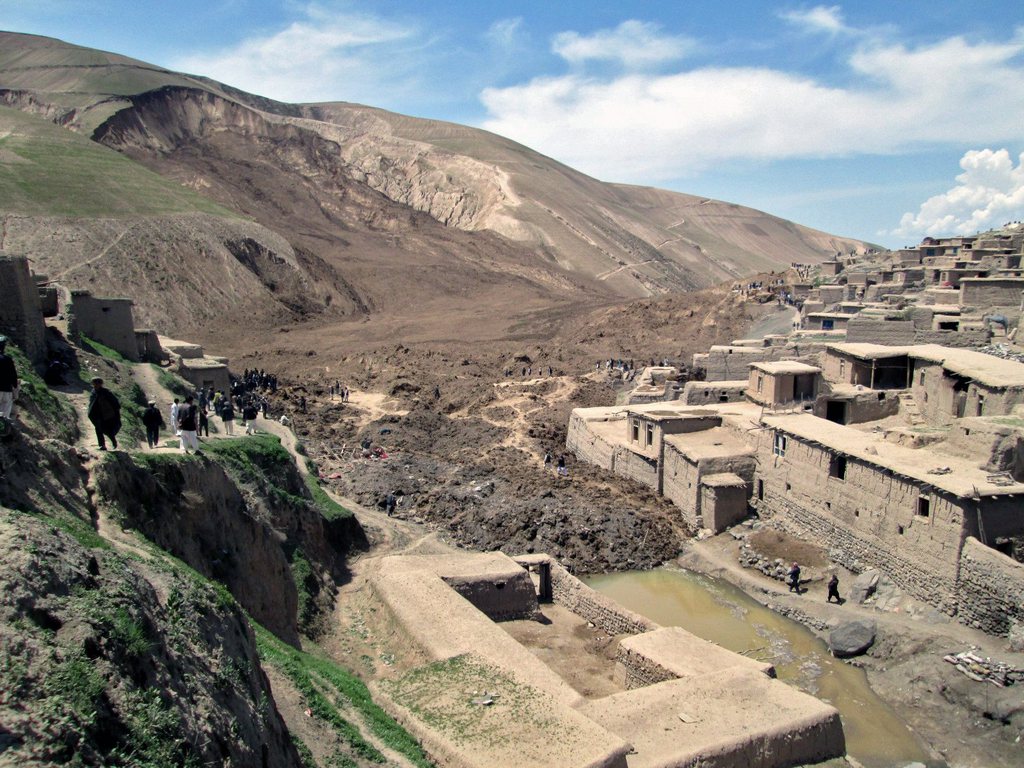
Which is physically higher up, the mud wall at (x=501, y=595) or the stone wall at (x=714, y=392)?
the stone wall at (x=714, y=392)

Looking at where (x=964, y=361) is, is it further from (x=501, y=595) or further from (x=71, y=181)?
(x=71, y=181)

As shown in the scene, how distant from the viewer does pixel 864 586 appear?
16359 mm

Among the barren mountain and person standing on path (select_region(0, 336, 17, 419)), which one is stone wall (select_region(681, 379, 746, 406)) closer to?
person standing on path (select_region(0, 336, 17, 419))

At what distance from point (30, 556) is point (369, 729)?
15.0 ft

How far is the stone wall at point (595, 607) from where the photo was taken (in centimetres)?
1366

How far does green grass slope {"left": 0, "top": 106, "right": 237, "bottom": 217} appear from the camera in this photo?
4912 centimetres

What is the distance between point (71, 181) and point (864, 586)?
52.8 m

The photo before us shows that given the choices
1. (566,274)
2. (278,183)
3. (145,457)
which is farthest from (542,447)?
(278,183)

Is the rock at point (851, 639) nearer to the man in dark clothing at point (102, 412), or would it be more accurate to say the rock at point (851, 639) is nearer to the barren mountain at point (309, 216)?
the man in dark clothing at point (102, 412)

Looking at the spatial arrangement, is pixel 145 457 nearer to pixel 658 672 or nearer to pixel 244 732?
pixel 244 732

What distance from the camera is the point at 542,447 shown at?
87.4 ft

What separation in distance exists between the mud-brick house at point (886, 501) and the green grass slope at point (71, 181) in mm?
45798

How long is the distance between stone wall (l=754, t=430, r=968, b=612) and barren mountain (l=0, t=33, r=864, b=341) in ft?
98.7

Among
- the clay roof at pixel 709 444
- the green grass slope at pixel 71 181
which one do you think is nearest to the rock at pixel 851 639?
the clay roof at pixel 709 444
